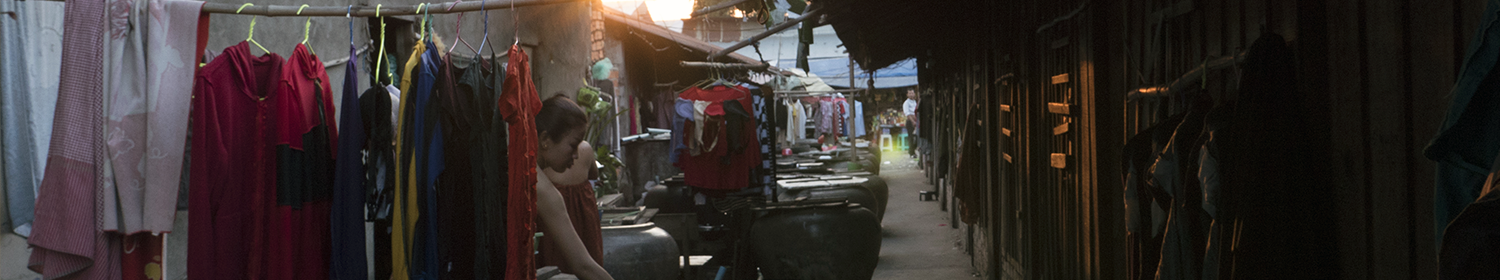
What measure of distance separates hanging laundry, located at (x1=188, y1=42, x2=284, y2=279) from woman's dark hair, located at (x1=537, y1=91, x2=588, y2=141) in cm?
120

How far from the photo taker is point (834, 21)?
746 centimetres

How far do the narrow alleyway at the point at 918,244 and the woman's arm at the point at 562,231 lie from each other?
461 centimetres

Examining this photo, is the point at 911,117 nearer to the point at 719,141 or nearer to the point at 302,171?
the point at 719,141

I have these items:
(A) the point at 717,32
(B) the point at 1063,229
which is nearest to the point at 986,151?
(B) the point at 1063,229

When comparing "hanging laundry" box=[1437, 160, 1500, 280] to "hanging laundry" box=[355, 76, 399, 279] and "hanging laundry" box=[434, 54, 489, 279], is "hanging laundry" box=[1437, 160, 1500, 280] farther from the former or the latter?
"hanging laundry" box=[355, 76, 399, 279]

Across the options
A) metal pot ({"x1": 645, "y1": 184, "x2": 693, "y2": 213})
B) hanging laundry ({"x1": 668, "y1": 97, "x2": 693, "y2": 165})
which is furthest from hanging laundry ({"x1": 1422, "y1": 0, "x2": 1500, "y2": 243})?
metal pot ({"x1": 645, "y1": 184, "x2": 693, "y2": 213})

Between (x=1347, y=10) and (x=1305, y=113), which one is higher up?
(x=1347, y=10)

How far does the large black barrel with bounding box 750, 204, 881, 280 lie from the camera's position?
711cm

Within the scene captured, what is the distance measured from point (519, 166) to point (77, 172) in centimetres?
133

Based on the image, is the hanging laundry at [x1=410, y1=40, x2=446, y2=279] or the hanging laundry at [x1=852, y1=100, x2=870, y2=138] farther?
the hanging laundry at [x1=852, y1=100, x2=870, y2=138]

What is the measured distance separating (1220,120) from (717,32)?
29567 mm

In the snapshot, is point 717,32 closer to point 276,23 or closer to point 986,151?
point 986,151

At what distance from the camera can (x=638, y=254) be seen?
5.40 metres

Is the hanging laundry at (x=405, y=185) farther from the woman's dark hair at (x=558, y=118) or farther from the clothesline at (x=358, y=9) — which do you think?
the woman's dark hair at (x=558, y=118)
